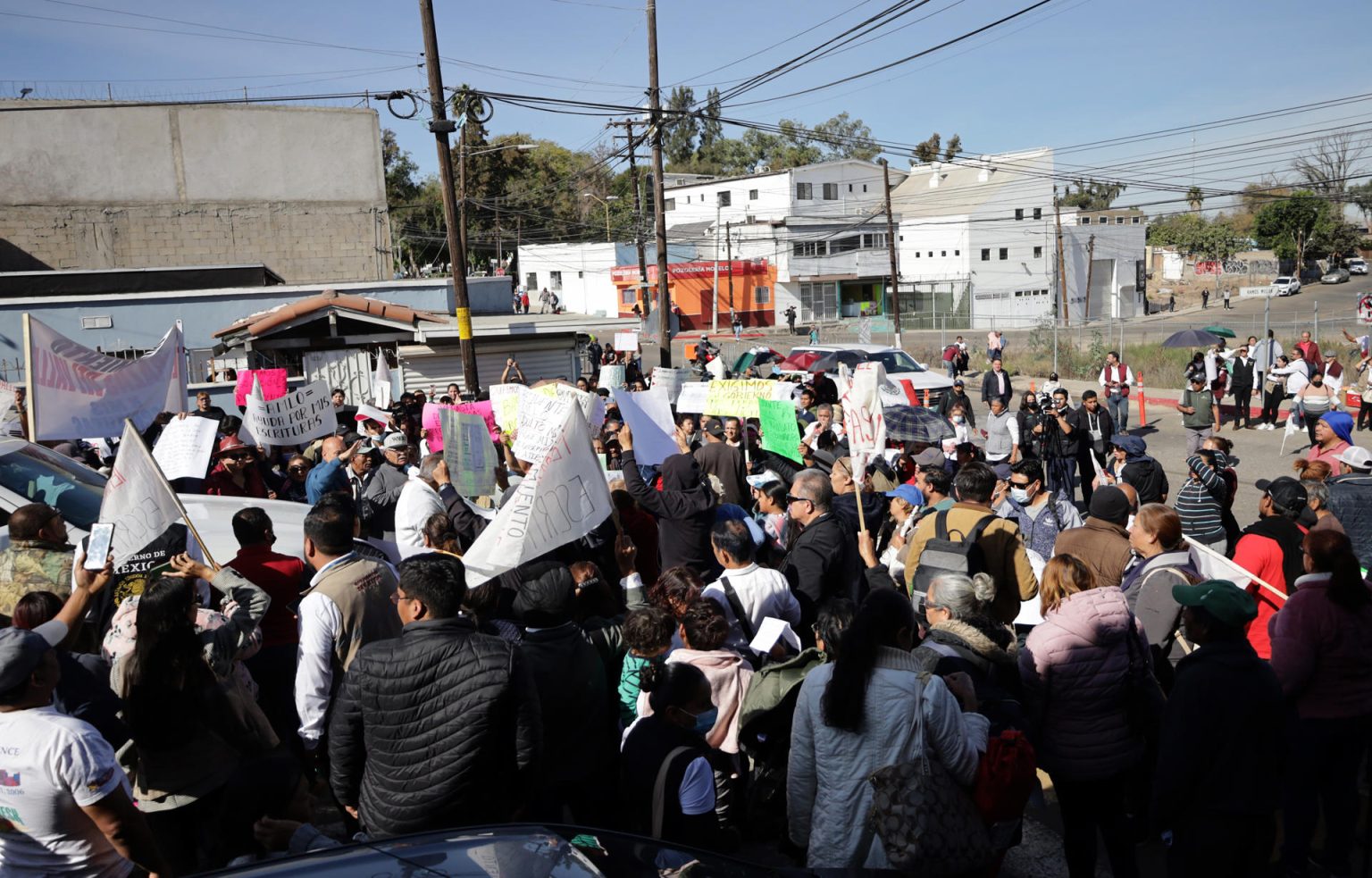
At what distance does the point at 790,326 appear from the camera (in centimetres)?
5712

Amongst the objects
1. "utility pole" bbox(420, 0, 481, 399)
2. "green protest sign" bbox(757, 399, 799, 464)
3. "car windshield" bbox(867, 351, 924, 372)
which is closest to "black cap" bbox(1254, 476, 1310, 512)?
"green protest sign" bbox(757, 399, 799, 464)

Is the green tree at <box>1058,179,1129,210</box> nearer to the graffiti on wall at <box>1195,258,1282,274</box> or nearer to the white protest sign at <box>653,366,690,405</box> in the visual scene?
the graffiti on wall at <box>1195,258,1282,274</box>

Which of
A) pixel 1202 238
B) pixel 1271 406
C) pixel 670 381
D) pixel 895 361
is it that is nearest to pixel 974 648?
pixel 670 381

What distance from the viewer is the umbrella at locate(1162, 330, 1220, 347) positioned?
19314mm

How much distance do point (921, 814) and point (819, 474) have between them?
10.2 ft

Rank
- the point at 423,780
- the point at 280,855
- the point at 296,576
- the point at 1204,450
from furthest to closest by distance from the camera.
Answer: the point at 1204,450
the point at 296,576
the point at 423,780
the point at 280,855

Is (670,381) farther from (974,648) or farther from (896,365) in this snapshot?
(896,365)

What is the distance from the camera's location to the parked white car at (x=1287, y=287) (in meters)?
58.8

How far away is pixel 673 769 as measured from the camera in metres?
3.64

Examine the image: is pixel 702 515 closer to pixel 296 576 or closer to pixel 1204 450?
pixel 296 576

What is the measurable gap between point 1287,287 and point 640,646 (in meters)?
65.8

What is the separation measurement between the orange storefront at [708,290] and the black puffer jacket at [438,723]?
5472 cm

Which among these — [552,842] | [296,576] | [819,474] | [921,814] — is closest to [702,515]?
[819,474]

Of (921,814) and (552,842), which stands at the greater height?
(552,842)
